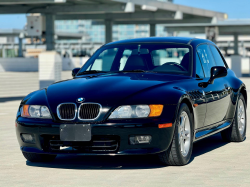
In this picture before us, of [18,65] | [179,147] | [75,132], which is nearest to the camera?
[75,132]

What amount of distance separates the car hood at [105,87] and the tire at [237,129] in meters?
1.99

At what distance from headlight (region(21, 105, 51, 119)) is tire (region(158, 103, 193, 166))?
1.29 metres

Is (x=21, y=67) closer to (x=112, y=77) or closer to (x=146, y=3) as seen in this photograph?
(x=146, y=3)

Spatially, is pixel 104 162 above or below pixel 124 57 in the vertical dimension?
below

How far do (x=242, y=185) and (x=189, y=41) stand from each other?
2917 millimetres

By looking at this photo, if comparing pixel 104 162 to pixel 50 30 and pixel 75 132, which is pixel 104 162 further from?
pixel 50 30

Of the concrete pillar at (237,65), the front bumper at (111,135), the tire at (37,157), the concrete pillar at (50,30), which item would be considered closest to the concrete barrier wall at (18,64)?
the concrete pillar at (50,30)

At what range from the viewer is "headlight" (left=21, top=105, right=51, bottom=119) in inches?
256

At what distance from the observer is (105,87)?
6613 mm

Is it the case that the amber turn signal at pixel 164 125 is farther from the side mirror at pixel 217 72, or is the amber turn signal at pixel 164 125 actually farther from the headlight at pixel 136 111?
the side mirror at pixel 217 72

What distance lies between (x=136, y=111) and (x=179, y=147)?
687 millimetres

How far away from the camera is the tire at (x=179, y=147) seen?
258 inches

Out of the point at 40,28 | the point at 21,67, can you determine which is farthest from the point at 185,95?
the point at 21,67

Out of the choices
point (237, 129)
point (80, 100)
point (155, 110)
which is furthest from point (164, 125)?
point (237, 129)
